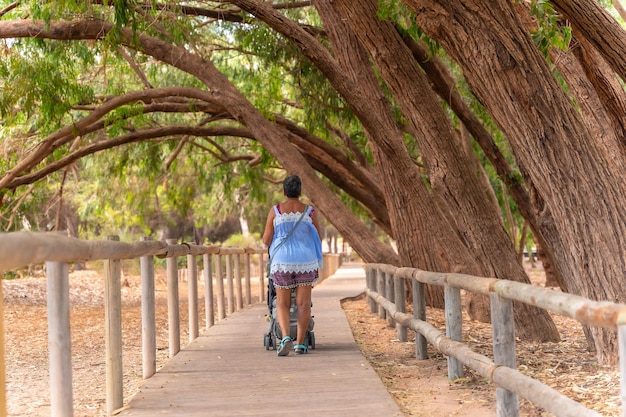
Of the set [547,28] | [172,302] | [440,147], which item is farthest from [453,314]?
[440,147]

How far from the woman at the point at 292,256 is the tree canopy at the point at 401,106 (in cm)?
192

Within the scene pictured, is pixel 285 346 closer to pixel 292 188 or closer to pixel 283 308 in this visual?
pixel 283 308

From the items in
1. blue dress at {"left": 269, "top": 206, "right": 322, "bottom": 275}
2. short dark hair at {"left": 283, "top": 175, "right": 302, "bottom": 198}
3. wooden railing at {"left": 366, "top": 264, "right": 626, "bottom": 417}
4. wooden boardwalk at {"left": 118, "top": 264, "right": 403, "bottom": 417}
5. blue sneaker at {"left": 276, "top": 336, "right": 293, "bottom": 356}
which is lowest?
wooden boardwalk at {"left": 118, "top": 264, "right": 403, "bottom": 417}

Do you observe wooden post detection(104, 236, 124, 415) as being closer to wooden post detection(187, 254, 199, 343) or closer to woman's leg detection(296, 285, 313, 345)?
woman's leg detection(296, 285, 313, 345)

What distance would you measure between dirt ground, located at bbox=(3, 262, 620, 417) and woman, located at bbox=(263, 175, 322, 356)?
87 centimetres

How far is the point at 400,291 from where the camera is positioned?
396 inches

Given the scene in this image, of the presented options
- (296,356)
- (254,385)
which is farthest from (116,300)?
(296,356)

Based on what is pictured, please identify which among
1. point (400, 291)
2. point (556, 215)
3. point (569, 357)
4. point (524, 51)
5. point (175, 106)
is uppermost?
point (175, 106)

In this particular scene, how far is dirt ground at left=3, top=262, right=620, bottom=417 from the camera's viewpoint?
670 centimetres

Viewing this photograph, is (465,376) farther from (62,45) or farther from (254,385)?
(62,45)

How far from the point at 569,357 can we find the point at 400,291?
197 centimetres

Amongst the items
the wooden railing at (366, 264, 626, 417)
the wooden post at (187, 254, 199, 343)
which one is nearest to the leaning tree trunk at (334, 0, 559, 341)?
the wooden railing at (366, 264, 626, 417)

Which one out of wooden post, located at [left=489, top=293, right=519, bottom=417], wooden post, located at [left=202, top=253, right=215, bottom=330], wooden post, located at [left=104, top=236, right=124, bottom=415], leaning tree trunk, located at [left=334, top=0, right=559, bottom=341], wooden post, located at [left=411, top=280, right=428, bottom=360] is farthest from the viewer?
wooden post, located at [left=202, top=253, right=215, bottom=330]

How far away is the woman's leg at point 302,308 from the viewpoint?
859cm
